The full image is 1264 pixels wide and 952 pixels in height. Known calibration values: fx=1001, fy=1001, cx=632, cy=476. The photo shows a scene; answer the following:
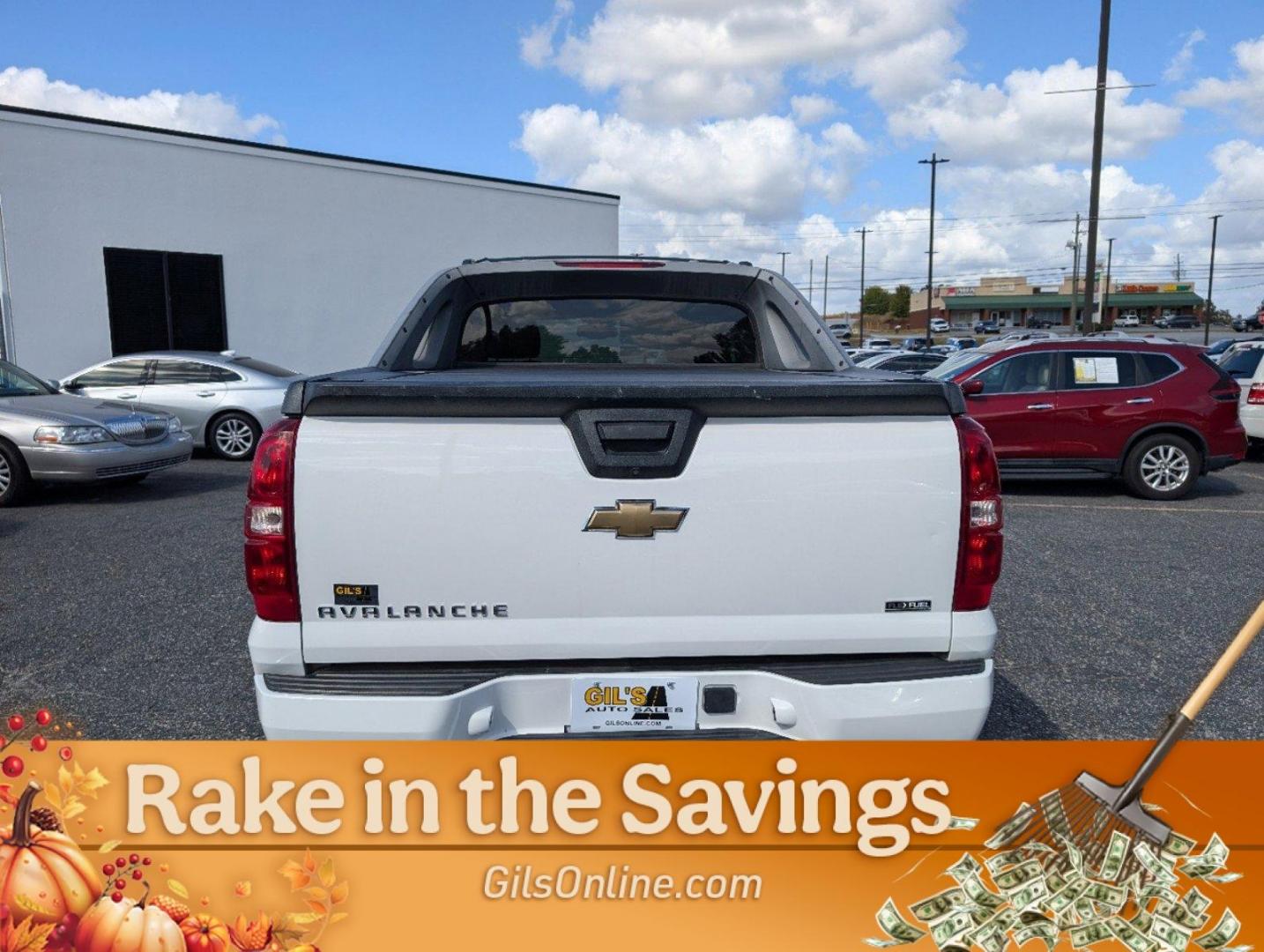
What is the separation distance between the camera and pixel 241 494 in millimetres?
10148

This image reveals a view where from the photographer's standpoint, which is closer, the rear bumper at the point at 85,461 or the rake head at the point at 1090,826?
the rake head at the point at 1090,826

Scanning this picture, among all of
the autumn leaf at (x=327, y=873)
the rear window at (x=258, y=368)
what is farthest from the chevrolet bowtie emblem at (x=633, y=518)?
the rear window at (x=258, y=368)

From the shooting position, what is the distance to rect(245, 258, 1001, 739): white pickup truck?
238 centimetres

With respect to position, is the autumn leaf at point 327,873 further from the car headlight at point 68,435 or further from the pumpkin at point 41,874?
the car headlight at point 68,435

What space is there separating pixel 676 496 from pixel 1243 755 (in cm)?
190

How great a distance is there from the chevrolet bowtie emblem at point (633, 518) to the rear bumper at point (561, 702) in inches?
14.1

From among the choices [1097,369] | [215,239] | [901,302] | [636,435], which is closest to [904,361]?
[1097,369]

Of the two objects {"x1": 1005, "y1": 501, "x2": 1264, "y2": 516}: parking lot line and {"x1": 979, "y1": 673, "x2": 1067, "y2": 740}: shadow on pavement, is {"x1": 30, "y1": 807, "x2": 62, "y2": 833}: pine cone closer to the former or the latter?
{"x1": 979, "y1": 673, "x2": 1067, "y2": 740}: shadow on pavement

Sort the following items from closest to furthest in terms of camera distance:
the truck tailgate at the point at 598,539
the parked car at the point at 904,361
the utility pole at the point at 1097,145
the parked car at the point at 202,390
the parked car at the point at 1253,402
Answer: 1. the truck tailgate at the point at 598,539
2. the parked car at the point at 1253,402
3. the parked car at the point at 202,390
4. the utility pole at the point at 1097,145
5. the parked car at the point at 904,361

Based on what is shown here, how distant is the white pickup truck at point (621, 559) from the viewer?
2379 mm

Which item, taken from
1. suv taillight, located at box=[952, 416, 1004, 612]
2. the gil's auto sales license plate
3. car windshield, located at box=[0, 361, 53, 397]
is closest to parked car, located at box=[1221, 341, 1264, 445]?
suv taillight, located at box=[952, 416, 1004, 612]

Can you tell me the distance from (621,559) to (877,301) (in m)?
150

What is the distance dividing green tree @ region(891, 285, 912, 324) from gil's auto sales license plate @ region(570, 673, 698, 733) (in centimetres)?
13567

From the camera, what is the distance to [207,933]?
226 cm
